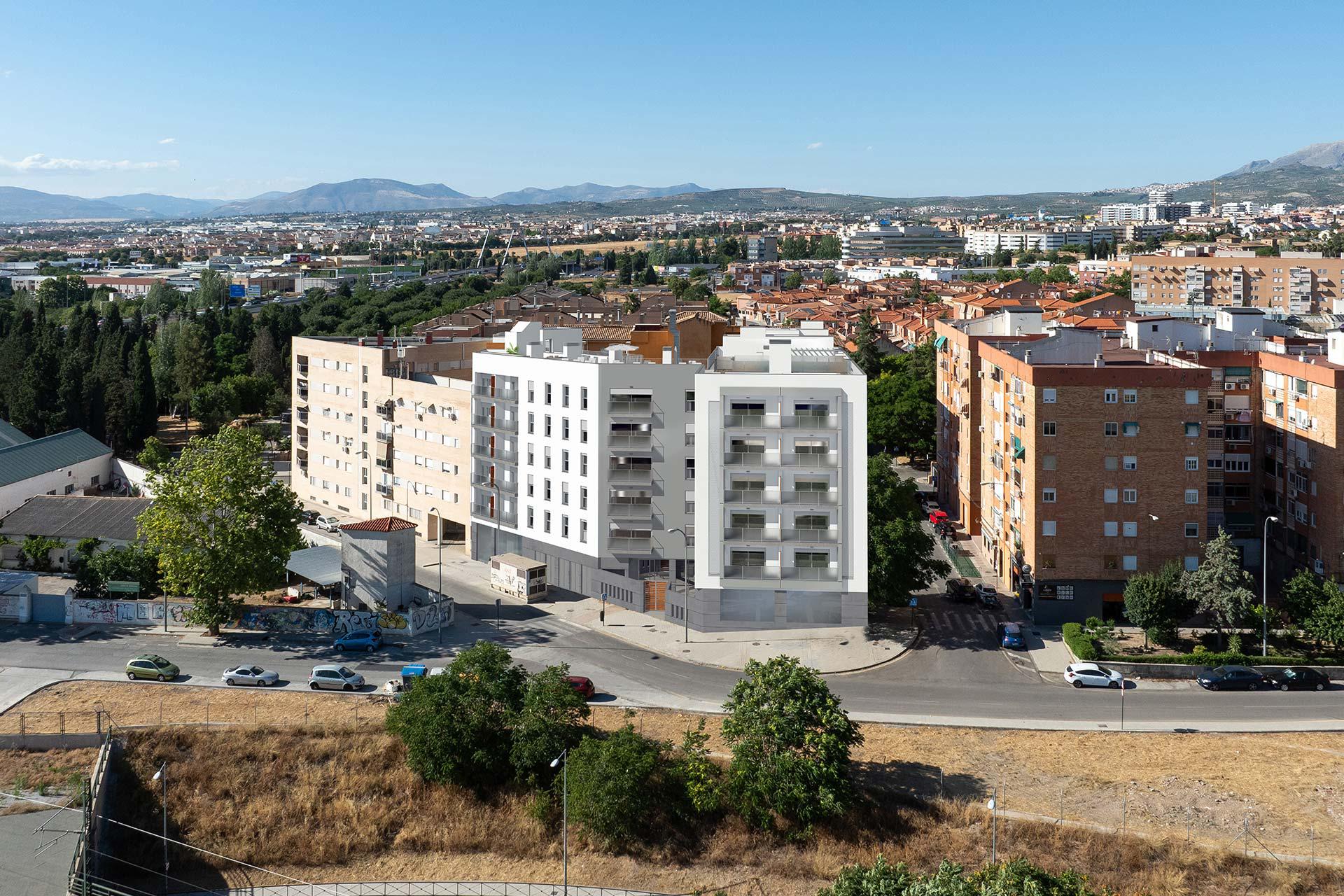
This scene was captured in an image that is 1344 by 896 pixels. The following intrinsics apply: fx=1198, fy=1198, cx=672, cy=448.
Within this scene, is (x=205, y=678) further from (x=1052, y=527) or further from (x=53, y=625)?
(x=1052, y=527)

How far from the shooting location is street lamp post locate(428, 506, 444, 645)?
39906 mm

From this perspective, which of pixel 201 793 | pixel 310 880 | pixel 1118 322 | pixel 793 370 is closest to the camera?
pixel 310 880

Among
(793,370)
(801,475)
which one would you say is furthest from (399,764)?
(793,370)

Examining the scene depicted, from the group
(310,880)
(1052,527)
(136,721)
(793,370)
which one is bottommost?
(310,880)

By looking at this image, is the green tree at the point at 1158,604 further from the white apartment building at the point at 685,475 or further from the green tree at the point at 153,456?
the green tree at the point at 153,456

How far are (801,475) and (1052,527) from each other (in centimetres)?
876

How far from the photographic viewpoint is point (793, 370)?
134 feet

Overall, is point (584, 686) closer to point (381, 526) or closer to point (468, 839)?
point (468, 839)

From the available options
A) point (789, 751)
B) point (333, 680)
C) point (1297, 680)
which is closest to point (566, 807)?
point (789, 751)

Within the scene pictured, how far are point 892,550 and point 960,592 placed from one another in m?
5.58

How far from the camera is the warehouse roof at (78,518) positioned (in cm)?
4634

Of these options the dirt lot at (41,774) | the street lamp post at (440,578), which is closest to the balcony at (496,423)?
the street lamp post at (440,578)

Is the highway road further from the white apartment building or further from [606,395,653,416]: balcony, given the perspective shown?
[606,395,653,416]: balcony

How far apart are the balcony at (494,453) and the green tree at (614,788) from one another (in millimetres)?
18165
